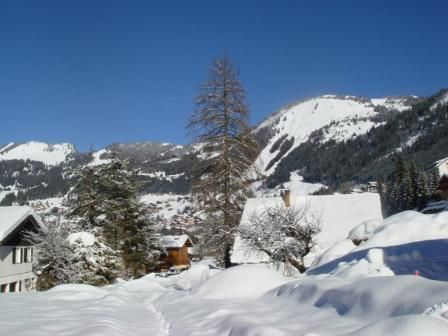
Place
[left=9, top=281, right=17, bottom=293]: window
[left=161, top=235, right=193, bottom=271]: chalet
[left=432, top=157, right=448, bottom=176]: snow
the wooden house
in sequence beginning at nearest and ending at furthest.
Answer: [left=9, top=281, right=17, bottom=293]: window < the wooden house < [left=161, top=235, right=193, bottom=271]: chalet < [left=432, top=157, right=448, bottom=176]: snow

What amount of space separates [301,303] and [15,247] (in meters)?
29.8

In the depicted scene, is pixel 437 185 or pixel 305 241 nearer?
pixel 305 241

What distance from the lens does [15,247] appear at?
33.1 m

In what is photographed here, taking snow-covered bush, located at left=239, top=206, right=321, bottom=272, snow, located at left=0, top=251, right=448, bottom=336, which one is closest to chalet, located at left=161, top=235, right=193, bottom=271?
snow-covered bush, located at left=239, top=206, right=321, bottom=272

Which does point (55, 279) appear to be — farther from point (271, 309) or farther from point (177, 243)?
point (177, 243)

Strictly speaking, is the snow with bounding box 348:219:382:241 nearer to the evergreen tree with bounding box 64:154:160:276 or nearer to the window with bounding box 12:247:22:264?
the evergreen tree with bounding box 64:154:160:276

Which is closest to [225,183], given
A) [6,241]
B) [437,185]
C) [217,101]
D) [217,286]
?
[217,101]

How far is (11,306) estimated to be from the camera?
1138cm

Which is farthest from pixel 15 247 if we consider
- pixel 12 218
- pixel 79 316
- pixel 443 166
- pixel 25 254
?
pixel 443 166

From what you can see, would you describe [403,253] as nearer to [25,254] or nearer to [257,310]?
[257,310]

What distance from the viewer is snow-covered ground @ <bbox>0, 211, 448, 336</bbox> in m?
6.03

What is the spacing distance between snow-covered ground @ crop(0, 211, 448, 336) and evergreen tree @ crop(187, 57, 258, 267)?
1000cm

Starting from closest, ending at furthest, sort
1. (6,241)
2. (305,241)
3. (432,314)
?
1. (432,314)
2. (305,241)
3. (6,241)

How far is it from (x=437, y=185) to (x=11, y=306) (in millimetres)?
76398
